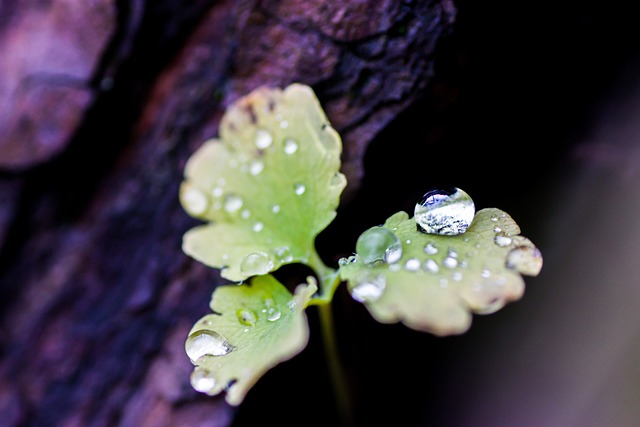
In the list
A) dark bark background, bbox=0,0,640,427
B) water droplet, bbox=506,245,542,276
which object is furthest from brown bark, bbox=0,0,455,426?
water droplet, bbox=506,245,542,276

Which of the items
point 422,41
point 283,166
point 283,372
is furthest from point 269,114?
point 283,372

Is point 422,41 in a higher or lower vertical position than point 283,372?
higher

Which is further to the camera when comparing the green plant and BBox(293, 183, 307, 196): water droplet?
BBox(293, 183, 307, 196): water droplet

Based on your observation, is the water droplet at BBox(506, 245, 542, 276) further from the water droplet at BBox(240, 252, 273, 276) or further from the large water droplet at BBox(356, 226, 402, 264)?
the water droplet at BBox(240, 252, 273, 276)

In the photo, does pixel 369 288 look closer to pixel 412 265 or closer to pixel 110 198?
pixel 412 265

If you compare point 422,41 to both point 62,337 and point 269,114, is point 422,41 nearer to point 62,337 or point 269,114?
point 269,114

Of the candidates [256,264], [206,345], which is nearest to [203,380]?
[206,345]
